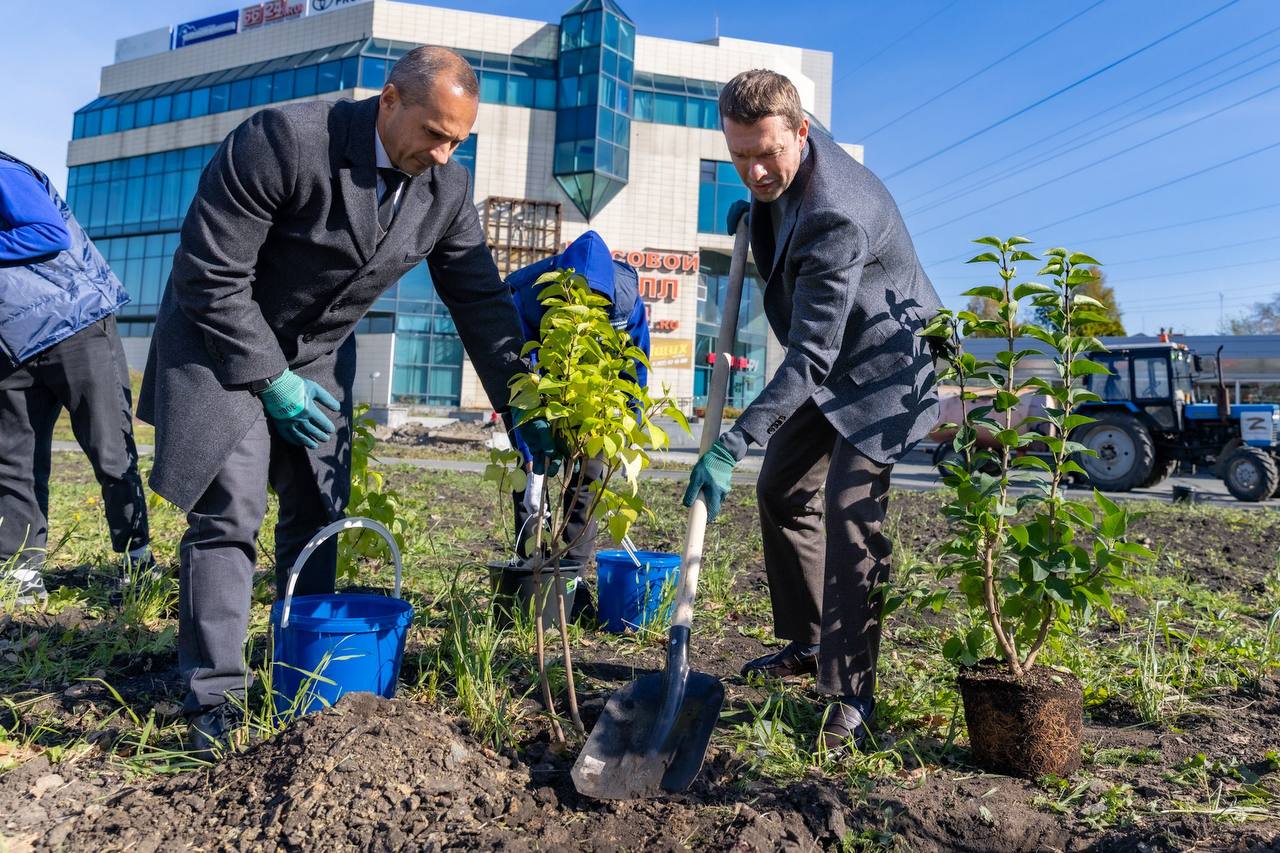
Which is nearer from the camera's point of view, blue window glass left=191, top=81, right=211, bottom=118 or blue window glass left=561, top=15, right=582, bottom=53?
blue window glass left=561, top=15, right=582, bottom=53

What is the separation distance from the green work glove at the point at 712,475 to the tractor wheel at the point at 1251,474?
39.1 ft

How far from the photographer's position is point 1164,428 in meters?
12.4

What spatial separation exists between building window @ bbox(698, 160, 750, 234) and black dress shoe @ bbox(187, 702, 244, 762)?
2947 centimetres

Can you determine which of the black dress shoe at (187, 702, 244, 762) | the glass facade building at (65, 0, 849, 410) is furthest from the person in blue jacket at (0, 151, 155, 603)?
the glass facade building at (65, 0, 849, 410)

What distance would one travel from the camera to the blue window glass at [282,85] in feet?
102

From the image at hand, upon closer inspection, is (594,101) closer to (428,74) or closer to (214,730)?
(428,74)

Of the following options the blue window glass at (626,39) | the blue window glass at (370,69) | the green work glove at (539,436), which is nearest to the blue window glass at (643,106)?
the blue window glass at (626,39)

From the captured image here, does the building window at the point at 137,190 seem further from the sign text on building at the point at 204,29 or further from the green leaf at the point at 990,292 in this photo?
the green leaf at the point at 990,292

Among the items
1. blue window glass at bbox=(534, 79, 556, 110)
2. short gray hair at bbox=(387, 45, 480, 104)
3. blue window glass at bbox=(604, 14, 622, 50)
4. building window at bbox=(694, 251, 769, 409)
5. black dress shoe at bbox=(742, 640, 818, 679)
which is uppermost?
blue window glass at bbox=(604, 14, 622, 50)

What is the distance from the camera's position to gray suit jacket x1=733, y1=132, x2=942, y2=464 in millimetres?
2424

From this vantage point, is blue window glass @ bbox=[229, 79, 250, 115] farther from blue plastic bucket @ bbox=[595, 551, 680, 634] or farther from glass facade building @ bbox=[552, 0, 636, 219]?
blue plastic bucket @ bbox=[595, 551, 680, 634]

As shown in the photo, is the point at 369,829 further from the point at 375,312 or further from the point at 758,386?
the point at 758,386

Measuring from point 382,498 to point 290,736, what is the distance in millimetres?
1411

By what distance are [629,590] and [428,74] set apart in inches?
78.0
